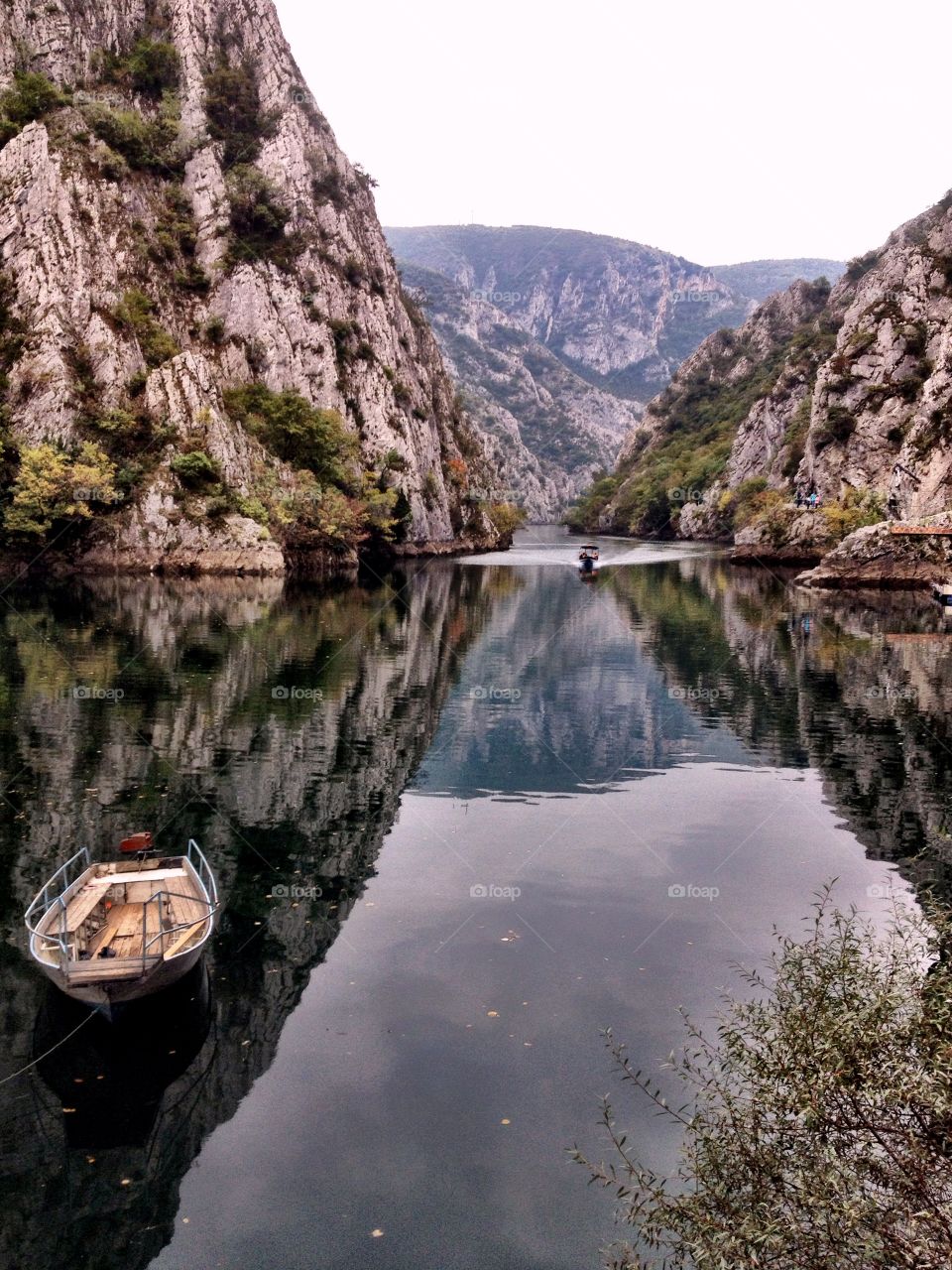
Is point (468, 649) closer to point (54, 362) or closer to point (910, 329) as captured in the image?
point (54, 362)

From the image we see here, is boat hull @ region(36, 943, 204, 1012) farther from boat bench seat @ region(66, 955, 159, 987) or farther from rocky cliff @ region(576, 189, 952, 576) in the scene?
rocky cliff @ region(576, 189, 952, 576)

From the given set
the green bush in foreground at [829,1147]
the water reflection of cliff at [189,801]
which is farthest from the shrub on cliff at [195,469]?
the green bush in foreground at [829,1147]

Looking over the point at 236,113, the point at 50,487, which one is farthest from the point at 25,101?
the point at 50,487

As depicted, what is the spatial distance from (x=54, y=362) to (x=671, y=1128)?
303ft

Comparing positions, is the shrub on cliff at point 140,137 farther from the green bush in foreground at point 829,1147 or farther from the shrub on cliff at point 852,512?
the green bush in foreground at point 829,1147

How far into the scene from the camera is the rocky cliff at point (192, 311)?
88.4m

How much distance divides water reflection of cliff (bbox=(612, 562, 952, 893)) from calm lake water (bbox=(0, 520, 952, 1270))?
0.76ft

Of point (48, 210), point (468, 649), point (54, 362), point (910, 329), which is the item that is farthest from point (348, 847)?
point (910, 329)

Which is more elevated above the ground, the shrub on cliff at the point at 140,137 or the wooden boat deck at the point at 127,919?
the shrub on cliff at the point at 140,137

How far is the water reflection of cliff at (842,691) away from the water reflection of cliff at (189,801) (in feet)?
34.4

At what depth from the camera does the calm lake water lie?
35.3ft

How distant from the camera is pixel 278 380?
113 meters

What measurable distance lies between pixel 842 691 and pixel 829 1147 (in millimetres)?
34973

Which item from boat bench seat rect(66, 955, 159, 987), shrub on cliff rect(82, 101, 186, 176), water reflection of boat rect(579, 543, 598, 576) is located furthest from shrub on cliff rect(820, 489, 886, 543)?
boat bench seat rect(66, 955, 159, 987)
